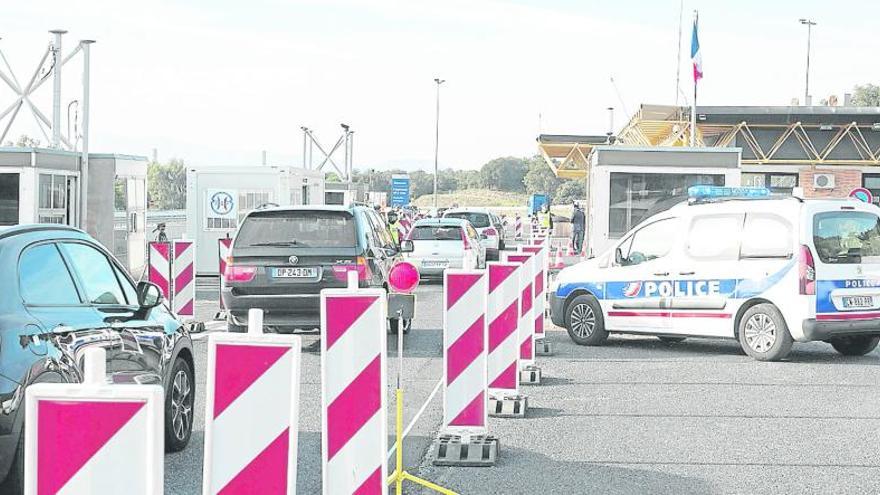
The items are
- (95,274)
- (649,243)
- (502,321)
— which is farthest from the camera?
(649,243)

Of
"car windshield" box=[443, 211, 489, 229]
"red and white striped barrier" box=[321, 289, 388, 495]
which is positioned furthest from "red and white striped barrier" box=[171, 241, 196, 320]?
"car windshield" box=[443, 211, 489, 229]

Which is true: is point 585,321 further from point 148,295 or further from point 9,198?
point 9,198

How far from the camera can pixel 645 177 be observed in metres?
24.6

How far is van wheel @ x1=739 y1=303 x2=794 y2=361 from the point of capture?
14.6 m

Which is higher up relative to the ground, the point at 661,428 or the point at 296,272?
the point at 296,272

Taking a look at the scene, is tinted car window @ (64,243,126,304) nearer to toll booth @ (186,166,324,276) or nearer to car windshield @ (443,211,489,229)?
toll booth @ (186,166,324,276)

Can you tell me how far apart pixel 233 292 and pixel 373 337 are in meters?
9.63

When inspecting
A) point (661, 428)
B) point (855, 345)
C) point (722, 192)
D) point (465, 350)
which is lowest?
point (661, 428)

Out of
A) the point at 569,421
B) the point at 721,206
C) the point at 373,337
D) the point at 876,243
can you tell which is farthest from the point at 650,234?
the point at 373,337

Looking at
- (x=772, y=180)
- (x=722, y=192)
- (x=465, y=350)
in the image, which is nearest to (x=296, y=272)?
(x=722, y=192)

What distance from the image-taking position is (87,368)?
3.65 m

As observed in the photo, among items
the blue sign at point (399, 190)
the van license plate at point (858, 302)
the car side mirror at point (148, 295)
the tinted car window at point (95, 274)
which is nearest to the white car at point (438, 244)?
the van license plate at point (858, 302)

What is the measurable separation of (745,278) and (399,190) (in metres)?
70.9

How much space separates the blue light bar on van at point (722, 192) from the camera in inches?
656
